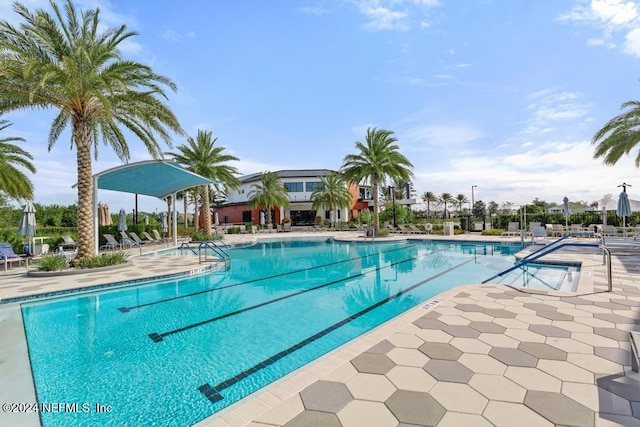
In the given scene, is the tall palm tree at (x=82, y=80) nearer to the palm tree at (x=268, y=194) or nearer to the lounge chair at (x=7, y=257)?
the lounge chair at (x=7, y=257)

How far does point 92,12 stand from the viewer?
9938 millimetres

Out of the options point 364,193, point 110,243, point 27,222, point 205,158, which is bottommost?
point 110,243

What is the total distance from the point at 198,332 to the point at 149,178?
1115 centimetres

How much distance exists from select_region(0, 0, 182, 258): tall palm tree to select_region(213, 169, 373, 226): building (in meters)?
28.1

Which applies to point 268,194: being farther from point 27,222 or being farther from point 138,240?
point 27,222

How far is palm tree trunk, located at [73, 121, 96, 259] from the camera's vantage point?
34.0 ft

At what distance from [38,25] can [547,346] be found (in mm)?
14073

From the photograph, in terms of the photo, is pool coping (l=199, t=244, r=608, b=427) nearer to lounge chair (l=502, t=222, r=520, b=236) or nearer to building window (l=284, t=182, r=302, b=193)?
lounge chair (l=502, t=222, r=520, b=236)

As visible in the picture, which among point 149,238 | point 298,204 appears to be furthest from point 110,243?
point 298,204

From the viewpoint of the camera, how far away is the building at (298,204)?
40.3 m

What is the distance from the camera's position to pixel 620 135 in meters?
14.3

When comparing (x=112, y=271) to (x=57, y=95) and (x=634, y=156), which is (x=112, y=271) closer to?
(x=57, y=95)

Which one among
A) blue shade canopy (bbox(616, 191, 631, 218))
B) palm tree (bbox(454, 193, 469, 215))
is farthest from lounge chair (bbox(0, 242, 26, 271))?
palm tree (bbox(454, 193, 469, 215))

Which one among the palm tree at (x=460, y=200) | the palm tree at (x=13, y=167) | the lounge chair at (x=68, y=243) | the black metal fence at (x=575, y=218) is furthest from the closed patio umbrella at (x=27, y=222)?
the palm tree at (x=460, y=200)
